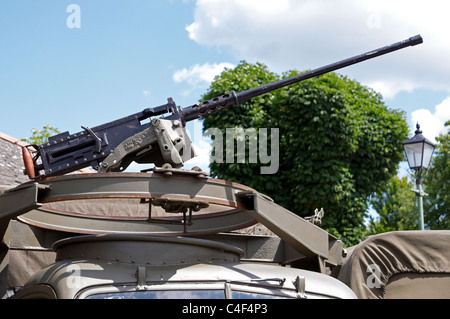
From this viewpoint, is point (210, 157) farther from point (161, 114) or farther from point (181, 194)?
point (181, 194)

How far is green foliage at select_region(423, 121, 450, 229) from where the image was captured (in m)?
28.1

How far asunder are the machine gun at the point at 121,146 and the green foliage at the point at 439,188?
949 inches

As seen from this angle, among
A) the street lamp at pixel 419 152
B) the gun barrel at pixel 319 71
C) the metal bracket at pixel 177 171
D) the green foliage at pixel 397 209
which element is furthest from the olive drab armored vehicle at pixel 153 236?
the green foliage at pixel 397 209

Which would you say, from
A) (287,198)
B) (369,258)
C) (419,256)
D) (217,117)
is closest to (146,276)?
(369,258)

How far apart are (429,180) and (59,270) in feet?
91.8

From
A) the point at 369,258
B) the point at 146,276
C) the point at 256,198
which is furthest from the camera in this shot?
the point at 369,258

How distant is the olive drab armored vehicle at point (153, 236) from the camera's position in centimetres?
370

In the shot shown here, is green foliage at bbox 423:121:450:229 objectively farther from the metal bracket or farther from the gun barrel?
the metal bracket

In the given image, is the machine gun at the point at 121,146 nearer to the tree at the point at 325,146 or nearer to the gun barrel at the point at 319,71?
the gun barrel at the point at 319,71

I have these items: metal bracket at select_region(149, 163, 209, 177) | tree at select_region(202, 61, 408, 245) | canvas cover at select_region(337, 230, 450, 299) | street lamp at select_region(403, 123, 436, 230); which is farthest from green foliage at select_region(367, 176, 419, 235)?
metal bracket at select_region(149, 163, 209, 177)

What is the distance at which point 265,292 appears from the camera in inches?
147

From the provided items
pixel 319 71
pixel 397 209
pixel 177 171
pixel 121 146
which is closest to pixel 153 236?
pixel 177 171

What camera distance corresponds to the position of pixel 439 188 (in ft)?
95.0

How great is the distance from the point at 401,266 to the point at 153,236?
1.93 meters
